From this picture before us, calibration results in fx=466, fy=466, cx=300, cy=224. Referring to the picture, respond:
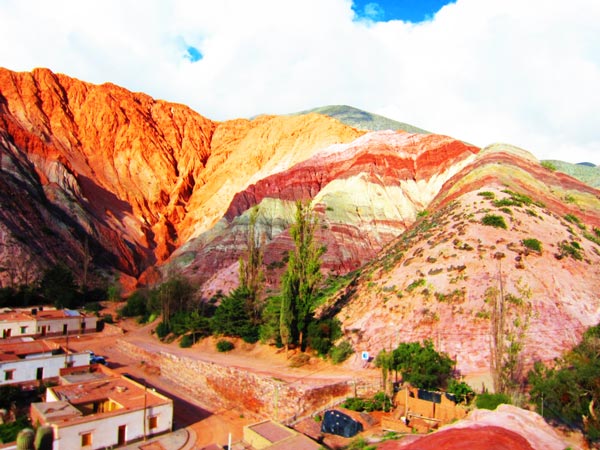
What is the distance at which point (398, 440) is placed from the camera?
15773 mm

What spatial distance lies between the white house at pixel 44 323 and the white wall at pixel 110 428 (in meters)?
23.9

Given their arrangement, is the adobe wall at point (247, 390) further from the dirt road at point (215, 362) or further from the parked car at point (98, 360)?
the parked car at point (98, 360)

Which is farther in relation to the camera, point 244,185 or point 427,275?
point 244,185

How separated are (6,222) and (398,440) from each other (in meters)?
61.2

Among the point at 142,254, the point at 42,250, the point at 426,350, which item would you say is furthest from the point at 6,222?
the point at 426,350

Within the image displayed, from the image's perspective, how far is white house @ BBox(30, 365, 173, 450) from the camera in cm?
1953

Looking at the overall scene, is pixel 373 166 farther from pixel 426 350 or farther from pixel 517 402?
pixel 517 402

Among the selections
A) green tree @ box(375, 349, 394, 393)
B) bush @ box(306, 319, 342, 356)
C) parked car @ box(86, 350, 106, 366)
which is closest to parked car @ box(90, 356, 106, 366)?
parked car @ box(86, 350, 106, 366)

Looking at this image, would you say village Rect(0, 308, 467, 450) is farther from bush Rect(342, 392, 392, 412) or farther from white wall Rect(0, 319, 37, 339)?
white wall Rect(0, 319, 37, 339)

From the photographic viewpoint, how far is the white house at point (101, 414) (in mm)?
19531

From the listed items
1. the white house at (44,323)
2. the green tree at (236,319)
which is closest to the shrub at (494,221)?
the green tree at (236,319)

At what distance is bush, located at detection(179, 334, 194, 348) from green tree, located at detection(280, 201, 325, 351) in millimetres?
9901

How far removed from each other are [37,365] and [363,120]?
131502mm

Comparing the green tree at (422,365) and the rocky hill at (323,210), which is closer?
the green tree at (422,365)
